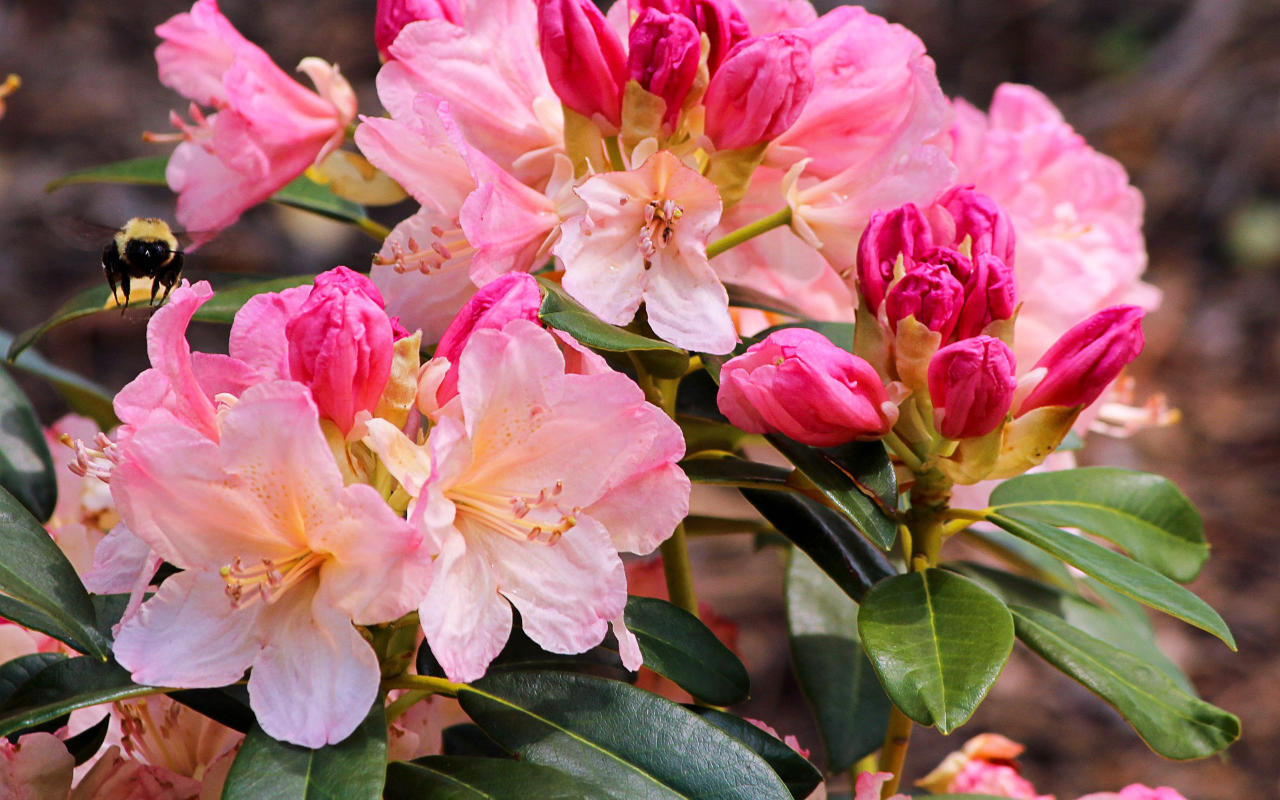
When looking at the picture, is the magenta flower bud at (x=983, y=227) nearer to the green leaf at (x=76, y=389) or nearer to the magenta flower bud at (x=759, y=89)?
the magenta flower bud at (x=759, y=89)

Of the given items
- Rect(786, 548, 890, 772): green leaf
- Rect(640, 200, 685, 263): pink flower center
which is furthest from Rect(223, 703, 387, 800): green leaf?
Rect(786, 548, 890, 772): green leaf

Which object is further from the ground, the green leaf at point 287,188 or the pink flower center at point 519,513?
the pink flower center at point 519,513

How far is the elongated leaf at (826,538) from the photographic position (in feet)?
2.80

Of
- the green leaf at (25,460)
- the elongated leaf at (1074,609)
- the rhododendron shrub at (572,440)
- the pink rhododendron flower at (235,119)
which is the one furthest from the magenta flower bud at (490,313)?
the elongated leaf at (1074,609)

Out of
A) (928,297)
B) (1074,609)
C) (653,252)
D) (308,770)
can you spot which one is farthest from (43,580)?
(1074,609)

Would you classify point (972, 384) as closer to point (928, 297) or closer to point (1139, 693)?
point (928, 297)

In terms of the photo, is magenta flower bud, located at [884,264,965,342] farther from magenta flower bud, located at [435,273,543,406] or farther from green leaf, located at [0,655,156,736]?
green leaf, located at [0,655,156,736]

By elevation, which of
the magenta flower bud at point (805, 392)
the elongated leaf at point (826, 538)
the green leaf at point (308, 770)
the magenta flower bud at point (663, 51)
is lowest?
the elongated leaf at point (826, 538)

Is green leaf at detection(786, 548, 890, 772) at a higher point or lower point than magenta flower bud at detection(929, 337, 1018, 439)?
lower

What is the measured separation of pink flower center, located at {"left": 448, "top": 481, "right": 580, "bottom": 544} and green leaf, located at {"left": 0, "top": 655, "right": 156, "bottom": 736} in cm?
18

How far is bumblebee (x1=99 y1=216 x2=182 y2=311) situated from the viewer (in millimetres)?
921

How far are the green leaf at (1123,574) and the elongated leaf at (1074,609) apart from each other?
23cm

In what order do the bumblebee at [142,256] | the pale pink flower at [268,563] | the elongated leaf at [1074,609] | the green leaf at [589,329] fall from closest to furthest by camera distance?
the pale pink flower at [268,563]
the green leaf at [589,329]
the bumblebee at [142,256]
the elongated leaf at [1074,609]

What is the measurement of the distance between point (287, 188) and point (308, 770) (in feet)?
2.21
